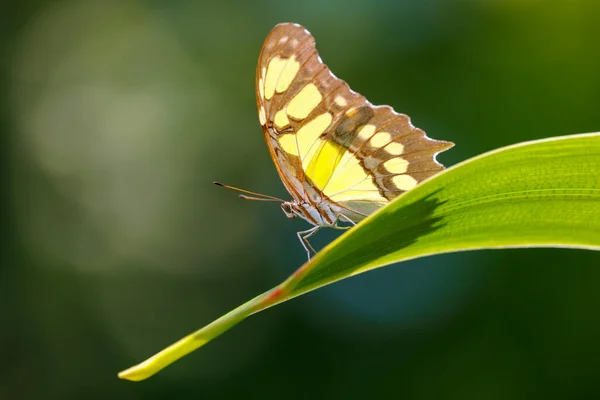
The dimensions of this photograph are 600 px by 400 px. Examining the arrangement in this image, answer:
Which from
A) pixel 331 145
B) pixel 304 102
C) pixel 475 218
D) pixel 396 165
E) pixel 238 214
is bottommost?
pixel 475 218

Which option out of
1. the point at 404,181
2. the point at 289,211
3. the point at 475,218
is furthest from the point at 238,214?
the point at 475,218

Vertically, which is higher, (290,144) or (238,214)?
(238,214)

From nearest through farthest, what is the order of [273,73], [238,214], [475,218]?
[475,218], [273,73], [238,214]

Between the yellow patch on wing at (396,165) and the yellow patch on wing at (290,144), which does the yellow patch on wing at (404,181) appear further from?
the yellow patch on wing at (290,144)

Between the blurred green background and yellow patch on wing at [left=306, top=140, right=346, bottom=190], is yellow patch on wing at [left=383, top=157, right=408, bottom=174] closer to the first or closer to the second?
yellow patch on wing at [left=306, top=140, right=346, bottom=190]

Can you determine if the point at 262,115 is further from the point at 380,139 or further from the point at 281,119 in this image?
the point at 380,139

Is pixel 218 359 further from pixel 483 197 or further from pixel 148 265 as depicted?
pixel 483 197

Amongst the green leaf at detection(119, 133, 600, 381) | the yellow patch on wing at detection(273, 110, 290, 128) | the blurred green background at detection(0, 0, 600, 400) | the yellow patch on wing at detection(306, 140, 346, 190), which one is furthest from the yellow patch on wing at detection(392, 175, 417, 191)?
the blurred green background at detection(0, 0, 600, 400)

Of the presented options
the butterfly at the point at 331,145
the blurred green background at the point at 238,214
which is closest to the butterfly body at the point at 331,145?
the butterfly at the point at 331,145

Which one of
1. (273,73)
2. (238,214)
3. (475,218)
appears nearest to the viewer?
(475,218)
